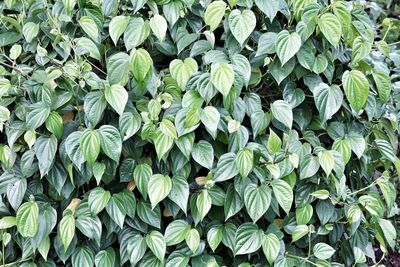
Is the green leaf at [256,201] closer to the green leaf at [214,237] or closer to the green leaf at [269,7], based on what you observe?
the green leaf at [214,237]

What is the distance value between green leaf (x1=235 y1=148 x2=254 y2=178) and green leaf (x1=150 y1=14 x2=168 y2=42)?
1.24 ft

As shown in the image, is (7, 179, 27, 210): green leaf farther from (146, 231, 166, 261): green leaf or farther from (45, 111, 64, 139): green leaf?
(146, 231, 166, 261): green leaf

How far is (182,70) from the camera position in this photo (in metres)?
1.38

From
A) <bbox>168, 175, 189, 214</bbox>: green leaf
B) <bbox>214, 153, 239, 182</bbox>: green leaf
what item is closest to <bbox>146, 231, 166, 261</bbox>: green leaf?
<bbox>168, 175, 189, 214</bbox>: green leaf

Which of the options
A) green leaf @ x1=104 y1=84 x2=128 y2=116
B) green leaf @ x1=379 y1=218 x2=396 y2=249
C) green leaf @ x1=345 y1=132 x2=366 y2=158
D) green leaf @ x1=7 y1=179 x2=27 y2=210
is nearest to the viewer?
green leaf @ x1=104 y1=84 x2=128 y2=116

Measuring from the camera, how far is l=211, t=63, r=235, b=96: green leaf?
1293 mm

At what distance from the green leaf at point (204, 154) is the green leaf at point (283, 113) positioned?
21 cm

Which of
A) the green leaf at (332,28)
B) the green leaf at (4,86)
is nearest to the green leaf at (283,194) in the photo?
the green leaf at (332,28)

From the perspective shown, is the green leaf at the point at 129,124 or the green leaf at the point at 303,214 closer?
the green leaf at the point at 129,124

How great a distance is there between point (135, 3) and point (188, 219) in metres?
0.63

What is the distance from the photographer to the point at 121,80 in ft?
4.39

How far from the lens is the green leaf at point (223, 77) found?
4.24 feet

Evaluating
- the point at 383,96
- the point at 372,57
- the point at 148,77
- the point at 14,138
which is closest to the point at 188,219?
the point at 148,77

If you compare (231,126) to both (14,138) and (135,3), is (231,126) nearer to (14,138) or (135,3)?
(135,3)
